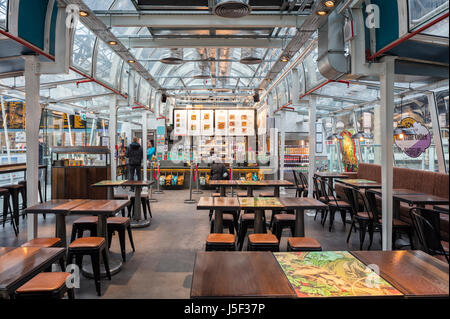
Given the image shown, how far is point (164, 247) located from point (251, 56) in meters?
4.78

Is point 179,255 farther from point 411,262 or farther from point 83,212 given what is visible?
point 411,262

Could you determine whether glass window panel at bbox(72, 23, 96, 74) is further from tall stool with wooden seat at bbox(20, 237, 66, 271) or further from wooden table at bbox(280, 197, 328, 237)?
wooden table at bbox(280, 197, 328, 237)

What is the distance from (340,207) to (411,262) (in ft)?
12.8

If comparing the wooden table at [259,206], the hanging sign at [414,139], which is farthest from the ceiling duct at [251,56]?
the wooden table at [259,206]

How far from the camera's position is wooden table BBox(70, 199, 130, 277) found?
136 inches

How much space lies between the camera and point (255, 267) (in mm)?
1734

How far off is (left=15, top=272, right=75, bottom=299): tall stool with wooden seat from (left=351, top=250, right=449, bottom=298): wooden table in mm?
2076

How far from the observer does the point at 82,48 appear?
17.1 ft

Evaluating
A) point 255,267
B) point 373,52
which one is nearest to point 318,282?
point 255,267

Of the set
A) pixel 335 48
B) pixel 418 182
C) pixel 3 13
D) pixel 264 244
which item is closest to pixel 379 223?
pixel 418 182

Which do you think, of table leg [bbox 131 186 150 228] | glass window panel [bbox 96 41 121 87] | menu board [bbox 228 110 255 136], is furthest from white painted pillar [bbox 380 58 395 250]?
menu board [bbox 228 110 255 136]

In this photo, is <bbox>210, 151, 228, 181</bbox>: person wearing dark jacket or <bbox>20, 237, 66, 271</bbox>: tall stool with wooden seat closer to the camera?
<bbox>20, 237, 66, 271</bbox>: tall stool with wooden seat

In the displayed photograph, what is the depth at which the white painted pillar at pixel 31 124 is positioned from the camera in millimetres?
4016

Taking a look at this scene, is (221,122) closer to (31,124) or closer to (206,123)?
(206,123)
